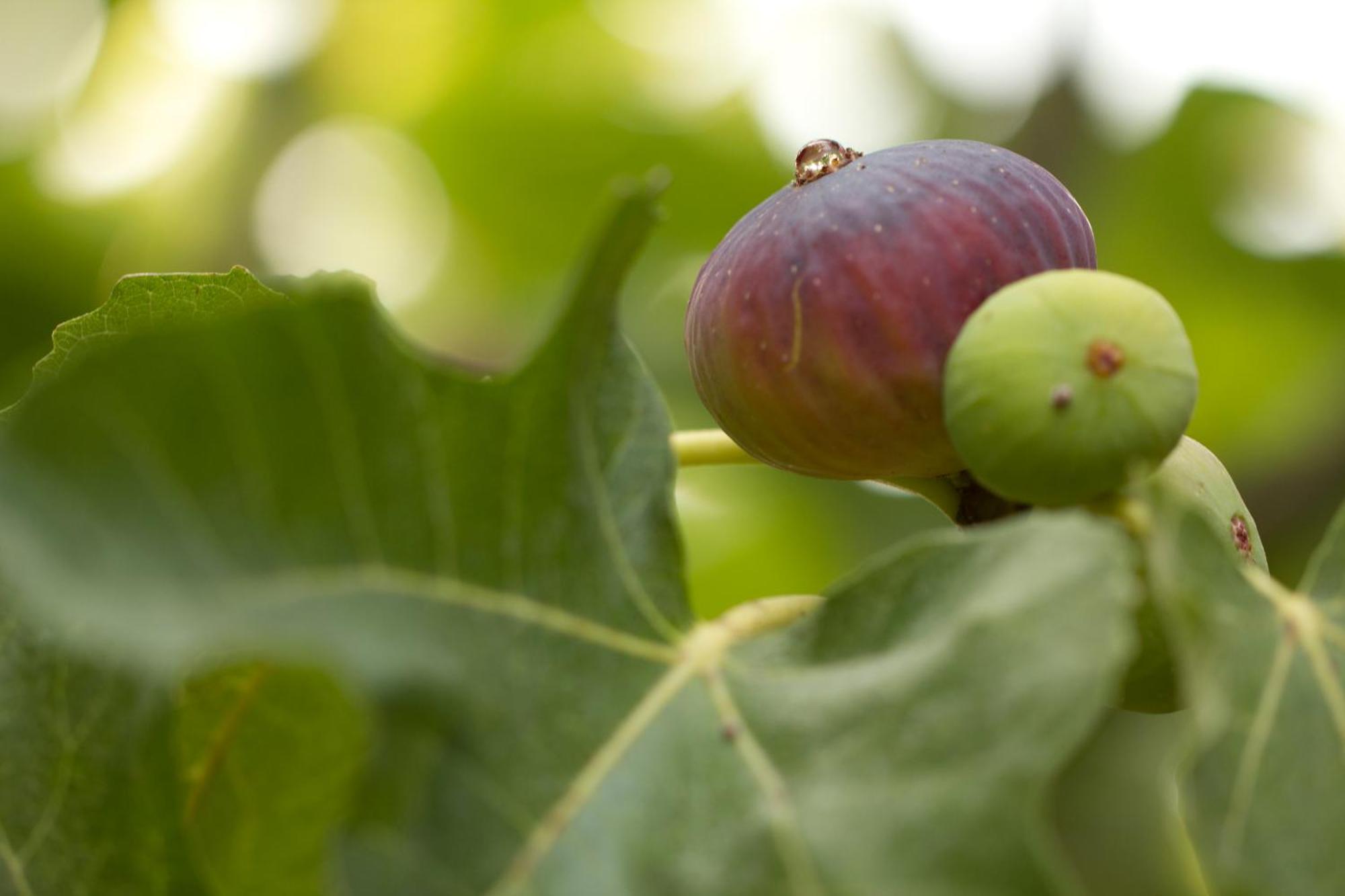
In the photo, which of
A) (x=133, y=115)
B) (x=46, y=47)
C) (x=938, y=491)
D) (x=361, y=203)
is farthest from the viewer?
(x=361, y=203)

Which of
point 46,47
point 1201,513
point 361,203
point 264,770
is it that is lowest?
point 361,203

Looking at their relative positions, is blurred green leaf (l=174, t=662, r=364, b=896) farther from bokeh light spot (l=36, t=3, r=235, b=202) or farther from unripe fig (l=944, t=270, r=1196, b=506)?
bokeh light spot (l=36, t=3, r=235, b=202)

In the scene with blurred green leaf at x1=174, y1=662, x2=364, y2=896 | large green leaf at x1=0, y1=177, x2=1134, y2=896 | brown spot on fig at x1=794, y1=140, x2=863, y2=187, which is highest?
brown spot on fig at x1=794, y1=140, x2=863, y2=187

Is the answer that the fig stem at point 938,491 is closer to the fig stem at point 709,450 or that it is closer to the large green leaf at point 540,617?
the fig stem at point 709,450

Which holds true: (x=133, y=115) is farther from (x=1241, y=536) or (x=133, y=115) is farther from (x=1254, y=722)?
(x=1254, y=722)

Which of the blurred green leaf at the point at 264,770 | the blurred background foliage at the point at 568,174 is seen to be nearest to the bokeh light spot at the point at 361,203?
the blurred background foliage at the point at 568,174

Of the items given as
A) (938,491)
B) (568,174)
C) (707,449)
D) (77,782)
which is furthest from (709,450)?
(568,174)

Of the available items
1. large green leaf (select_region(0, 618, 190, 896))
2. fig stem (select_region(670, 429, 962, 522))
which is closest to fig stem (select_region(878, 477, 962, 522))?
fig stem (select_region(670, 429, 962, 522))
